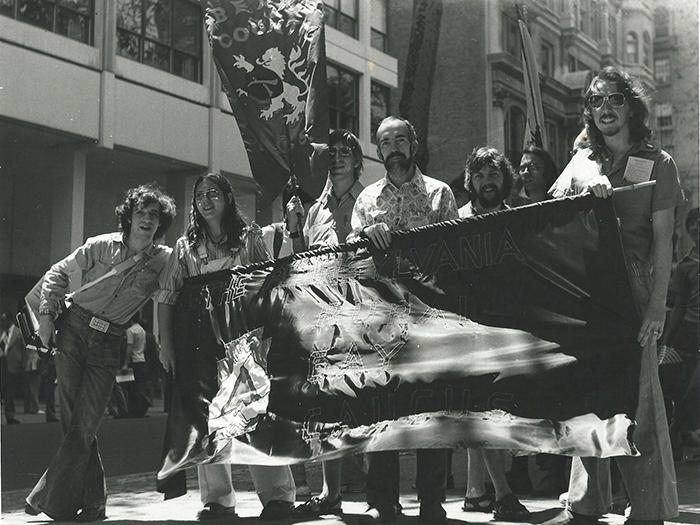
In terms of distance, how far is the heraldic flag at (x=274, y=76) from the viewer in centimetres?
595

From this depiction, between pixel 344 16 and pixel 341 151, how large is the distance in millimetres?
11105

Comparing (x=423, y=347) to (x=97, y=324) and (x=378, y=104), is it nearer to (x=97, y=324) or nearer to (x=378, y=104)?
(x=97, y=324)

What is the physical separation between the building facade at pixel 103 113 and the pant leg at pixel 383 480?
38.3 feet

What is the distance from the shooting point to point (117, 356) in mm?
5742

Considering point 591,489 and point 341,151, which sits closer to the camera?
point 591,489

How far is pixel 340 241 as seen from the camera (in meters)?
5.94

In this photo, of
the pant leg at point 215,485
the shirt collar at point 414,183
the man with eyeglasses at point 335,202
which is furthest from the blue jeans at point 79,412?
the shirt collar at point 414,183

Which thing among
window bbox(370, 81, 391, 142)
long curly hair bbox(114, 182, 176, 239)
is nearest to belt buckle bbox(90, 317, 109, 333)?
long curly hair bbox(114, 182, 176, 239)

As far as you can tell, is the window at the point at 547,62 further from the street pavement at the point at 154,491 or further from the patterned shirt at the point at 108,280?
the patterned shirt at the point at 108,280

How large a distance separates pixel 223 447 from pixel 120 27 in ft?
48.4

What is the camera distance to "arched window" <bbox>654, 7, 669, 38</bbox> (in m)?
7.67

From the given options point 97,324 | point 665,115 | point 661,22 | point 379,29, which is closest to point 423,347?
point 97,324

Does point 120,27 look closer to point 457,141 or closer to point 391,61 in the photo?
point 391,61

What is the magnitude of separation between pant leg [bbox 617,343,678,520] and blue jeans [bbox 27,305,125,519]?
3099 millimetres
